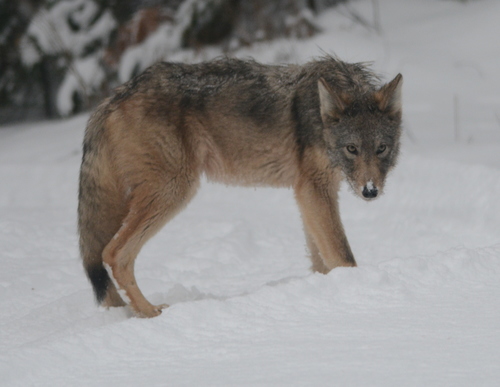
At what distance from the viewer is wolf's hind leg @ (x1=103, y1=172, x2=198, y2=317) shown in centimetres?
529

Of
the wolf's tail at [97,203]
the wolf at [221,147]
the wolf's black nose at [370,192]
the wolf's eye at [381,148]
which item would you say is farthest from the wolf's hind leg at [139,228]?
the wolf's eye at [381,148]

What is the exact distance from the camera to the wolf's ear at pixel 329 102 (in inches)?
211

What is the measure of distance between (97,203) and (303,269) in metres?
2.12

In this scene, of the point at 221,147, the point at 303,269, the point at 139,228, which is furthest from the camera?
the point at 303,269

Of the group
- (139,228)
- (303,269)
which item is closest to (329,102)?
(139,228)

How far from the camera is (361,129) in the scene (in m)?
5.38

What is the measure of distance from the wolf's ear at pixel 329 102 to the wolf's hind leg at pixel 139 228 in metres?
1.19

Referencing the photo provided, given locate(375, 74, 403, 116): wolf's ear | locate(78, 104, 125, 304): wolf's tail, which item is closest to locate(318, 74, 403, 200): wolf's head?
locate(375, 74, 403, 116): wolf's ear

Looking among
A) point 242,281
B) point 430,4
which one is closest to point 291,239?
point 242,281

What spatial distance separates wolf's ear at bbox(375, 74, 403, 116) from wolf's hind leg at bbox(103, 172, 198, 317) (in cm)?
161

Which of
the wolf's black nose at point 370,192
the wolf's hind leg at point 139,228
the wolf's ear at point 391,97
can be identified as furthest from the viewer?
the wolf's ear at point 391,97

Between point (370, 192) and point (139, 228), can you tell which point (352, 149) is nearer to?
point (370, 192)

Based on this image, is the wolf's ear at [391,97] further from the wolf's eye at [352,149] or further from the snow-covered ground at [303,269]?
the snow-covered ground at [303,269]

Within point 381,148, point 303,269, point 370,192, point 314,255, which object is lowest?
point 303,269
